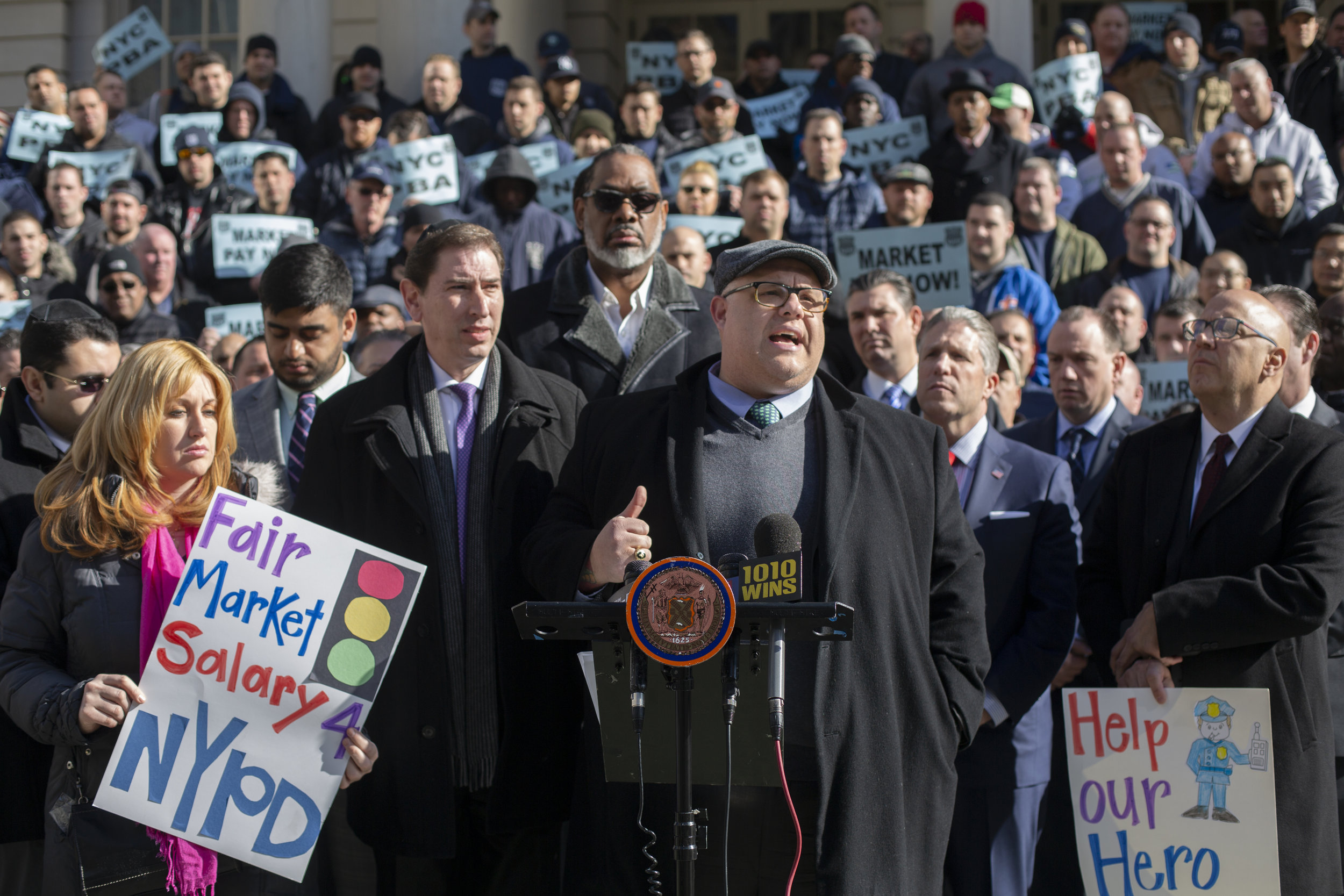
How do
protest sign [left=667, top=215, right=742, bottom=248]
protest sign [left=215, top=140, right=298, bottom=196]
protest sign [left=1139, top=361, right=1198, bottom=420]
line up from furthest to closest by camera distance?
protest sign [left=215, top=140, right=298, bottom=196]
protest sign [left=667, top=215, right=742, bottom=248]
protest sign [left=1139, top=361, right=1198, bottom=420]

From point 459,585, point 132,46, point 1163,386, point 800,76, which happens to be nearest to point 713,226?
point 1163,386

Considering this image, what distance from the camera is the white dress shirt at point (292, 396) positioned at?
438 cm

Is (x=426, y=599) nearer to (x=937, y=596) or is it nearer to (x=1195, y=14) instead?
(x=937, y=596)

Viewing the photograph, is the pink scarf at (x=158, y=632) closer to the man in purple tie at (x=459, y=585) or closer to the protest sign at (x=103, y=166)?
the man in purple tie at (x=459, y=585)

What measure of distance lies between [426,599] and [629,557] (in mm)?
1032

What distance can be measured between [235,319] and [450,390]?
16.9 ft

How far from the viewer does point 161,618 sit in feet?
10.7

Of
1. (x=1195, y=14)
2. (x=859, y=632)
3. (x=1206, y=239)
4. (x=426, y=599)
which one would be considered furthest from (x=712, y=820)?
(x=1195, y=14)

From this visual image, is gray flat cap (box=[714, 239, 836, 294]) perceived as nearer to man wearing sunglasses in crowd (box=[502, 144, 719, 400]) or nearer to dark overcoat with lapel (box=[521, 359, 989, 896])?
dark overcoat with lapel (box=[521, 359, 989, 896])

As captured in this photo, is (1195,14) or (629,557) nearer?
(629,557)

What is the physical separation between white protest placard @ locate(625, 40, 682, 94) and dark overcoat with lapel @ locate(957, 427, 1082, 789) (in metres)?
8.90

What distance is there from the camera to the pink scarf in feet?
10.5

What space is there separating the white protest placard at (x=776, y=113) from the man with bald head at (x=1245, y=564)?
7482 millimetres

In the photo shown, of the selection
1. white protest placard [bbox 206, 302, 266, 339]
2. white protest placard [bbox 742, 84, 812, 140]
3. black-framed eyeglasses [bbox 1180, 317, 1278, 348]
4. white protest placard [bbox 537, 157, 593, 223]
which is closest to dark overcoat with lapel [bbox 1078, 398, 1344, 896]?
black-framed eyeglasses [bbox 1180, 317, 1278, 348]
